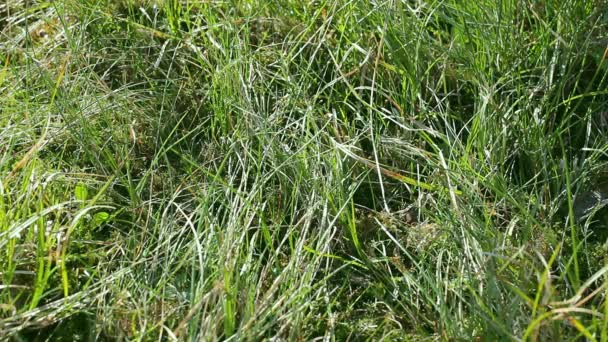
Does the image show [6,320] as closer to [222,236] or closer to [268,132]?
[222,236]

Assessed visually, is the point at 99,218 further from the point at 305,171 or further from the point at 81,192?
the point at 305,171

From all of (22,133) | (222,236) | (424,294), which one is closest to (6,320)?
(222,236)

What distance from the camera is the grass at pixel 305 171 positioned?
6.42ft

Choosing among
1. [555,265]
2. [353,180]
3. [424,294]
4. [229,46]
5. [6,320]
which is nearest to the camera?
[6,320]

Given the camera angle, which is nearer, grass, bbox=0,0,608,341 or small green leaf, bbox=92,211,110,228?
grass, bbox=0,0,608,341

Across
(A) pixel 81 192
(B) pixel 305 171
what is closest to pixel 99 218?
(A) pixel 81 192

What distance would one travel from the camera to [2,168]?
2.36m

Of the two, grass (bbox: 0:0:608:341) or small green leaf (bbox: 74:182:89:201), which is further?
small green leaf (bbox: 74:182:89:201)

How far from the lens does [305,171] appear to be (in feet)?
7.45

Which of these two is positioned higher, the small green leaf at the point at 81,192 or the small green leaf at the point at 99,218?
the small green leaf at the point at 81,192

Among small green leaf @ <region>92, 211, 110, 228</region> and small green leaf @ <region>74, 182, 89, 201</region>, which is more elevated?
small green leaf @ <region>74, 182, 89, 201</region>

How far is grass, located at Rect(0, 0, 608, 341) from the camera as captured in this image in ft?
6.42

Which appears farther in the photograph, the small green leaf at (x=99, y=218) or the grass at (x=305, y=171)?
the small green leaf at (x=99, y=218)

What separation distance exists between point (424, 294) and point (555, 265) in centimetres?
36
